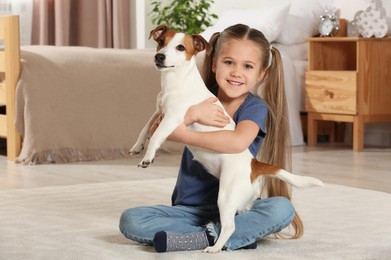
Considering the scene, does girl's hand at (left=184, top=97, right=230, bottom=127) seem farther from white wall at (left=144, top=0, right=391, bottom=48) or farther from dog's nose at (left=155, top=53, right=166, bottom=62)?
white wall at (left=144, top=0, right=391, bottom=48)

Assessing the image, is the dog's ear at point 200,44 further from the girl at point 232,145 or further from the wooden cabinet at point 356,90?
the wooden cabinet at point 356,90

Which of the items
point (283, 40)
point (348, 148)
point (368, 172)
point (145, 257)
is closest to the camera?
point (145, 257)

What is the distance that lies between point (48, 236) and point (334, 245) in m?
0.68

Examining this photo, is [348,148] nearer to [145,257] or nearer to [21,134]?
[21,134]

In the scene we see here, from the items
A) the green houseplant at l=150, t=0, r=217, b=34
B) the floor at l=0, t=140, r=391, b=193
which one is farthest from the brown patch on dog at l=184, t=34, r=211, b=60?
the green houseplant at l=150, t=0, r=217, b=34

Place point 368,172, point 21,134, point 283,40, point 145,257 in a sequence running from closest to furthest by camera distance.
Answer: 1. point 145,257
2. point 368,172
3. point 21,134
4. point 283,40

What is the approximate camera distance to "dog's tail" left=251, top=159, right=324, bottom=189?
174 centimetres

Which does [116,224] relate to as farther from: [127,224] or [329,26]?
[329,26]

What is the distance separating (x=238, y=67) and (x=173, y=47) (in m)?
0.20

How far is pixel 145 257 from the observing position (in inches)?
67.6

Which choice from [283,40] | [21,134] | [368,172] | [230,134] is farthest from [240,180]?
[283,40]

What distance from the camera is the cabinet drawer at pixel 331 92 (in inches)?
168

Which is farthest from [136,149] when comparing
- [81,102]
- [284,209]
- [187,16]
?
[187,16]

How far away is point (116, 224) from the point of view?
7.01ft
